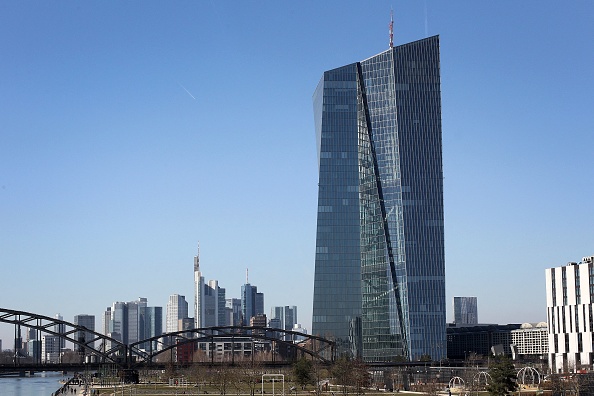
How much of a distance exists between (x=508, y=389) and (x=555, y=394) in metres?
11.7

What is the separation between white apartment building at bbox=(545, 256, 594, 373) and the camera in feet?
555

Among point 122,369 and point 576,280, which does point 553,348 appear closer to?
point 576,280

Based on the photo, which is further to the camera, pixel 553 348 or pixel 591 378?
pixel 553 348

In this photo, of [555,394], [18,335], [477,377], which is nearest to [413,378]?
[477,377]

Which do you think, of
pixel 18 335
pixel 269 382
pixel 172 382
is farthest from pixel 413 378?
pixel 18 335

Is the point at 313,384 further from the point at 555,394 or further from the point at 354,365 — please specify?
the point at 555,394

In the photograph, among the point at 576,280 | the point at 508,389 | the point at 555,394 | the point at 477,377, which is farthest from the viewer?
the point at 576,280

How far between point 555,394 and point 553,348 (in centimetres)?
6549

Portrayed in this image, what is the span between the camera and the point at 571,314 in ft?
572

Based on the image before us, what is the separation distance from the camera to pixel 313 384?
154 metres

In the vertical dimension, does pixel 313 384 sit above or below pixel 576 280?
below

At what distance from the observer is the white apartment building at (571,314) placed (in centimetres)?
16925

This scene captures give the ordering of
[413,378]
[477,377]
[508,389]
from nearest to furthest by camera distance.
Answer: [508,389] < [477,377] < [413,378]

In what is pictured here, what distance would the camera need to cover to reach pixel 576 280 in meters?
173
